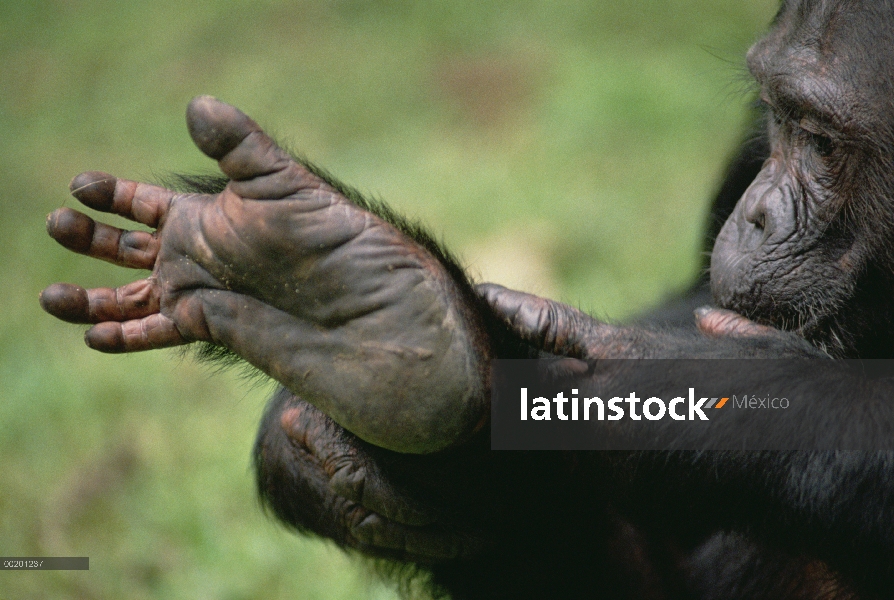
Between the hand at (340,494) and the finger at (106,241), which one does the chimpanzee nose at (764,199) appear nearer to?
the hand at (340,494)

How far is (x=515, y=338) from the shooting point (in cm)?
217

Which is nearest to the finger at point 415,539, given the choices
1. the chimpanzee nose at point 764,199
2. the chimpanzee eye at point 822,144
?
the chimpanzee nose at point 764,199

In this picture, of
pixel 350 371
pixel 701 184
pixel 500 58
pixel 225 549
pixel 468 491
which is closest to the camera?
pixel 350 371

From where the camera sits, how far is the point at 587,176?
245 inches

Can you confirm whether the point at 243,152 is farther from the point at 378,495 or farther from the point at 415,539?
the point at 415,539

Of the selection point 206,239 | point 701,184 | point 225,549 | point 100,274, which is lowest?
point 225,549

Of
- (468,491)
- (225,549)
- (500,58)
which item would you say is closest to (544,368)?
(468,491)

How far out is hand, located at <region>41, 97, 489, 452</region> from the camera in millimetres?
1935

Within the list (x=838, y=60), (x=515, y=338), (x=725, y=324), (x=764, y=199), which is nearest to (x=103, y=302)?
(x=515, y=338)

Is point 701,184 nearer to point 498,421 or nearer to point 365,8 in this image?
point 365,8

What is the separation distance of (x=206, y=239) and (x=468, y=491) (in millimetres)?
832

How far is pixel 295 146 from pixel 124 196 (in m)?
4.52

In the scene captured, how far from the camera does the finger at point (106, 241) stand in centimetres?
205

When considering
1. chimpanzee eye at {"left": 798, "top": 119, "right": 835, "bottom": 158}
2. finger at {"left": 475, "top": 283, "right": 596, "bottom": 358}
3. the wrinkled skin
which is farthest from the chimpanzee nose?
finger at {"left": 475, "top": 283, "right": 596, "bottom": 358}
